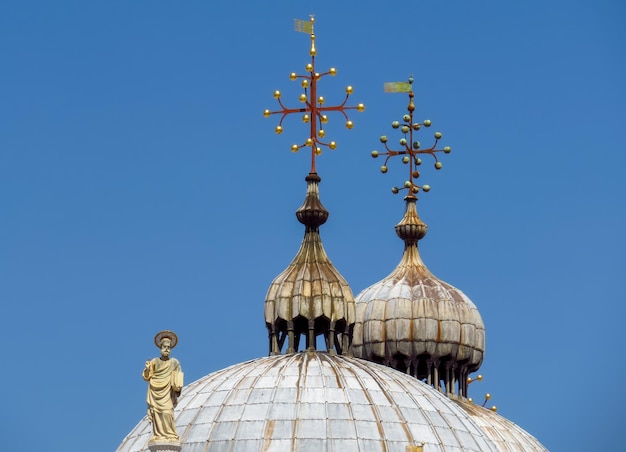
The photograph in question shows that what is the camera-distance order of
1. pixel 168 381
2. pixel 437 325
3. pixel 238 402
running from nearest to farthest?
pixel 168 381 < pixel 238 402 < pixel 437 325

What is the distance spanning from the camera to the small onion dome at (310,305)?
389 ft

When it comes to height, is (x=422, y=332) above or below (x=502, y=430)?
above

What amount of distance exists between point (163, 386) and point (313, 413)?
29.3ft

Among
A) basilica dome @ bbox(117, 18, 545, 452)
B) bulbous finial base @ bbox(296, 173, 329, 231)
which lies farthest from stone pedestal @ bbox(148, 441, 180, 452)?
bulbous finial base @ bbox(296, 173, 329, 231)

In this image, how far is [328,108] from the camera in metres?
122

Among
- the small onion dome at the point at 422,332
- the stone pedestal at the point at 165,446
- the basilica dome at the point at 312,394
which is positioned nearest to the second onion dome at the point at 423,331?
the small onion dome at the point at 422,332

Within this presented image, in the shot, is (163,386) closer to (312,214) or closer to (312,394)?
(312,394)

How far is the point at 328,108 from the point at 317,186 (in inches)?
121

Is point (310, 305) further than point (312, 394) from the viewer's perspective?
Yes

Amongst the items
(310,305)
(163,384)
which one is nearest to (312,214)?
(310,305)

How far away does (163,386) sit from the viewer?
10400 centimetres

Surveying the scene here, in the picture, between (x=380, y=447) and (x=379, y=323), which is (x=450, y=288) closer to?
(x=379, y=323)

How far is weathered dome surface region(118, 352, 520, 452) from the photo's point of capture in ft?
362

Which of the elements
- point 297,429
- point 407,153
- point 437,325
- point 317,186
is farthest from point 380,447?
point 407,153
